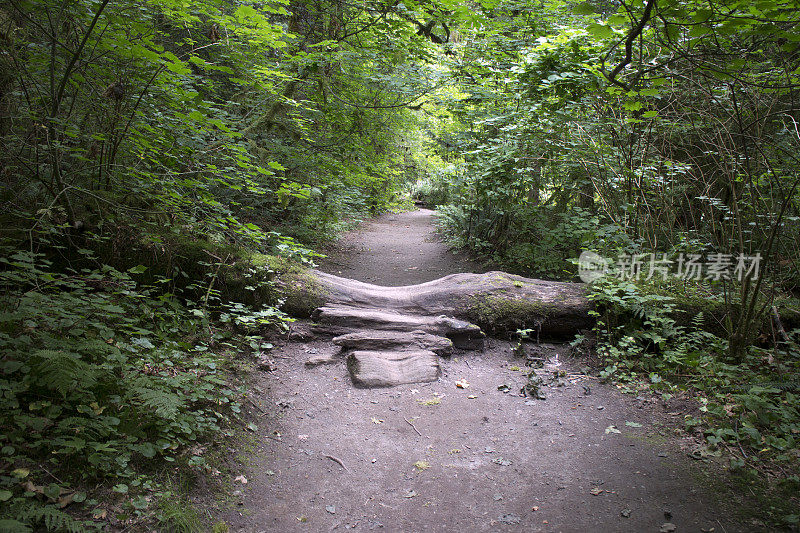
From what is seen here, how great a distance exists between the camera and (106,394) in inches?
112

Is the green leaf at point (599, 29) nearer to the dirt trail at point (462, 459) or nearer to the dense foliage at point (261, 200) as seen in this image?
the dense foliage at point (261, 200)

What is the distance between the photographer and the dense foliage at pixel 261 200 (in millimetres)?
2688

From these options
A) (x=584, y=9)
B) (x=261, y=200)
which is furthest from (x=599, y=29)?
(x=261, y=200)

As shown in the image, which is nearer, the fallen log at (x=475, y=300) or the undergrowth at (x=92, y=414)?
the undergrowth at (x=92, y=414)

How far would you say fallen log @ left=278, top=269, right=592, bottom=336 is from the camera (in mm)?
5957

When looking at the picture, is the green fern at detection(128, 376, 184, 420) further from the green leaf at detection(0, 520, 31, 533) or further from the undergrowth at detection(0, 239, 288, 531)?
the green leaf at detection(0, 520, 31, 533)

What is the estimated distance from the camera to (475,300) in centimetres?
632

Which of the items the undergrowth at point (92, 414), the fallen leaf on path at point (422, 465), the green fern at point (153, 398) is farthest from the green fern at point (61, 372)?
the fallen leaf on path at point (422, 465)

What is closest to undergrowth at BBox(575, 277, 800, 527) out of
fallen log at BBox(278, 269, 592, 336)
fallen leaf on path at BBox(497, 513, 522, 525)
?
fallen log at BBox(278, 269, 592, 336)

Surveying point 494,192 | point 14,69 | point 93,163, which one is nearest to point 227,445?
point 93,163

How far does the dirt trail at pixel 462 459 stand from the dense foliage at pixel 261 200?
0.43 meters

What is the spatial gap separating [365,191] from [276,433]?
16831 mm

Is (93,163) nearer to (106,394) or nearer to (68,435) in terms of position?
(106,394)

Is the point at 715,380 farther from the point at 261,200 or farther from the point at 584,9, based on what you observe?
the point at 261,200
